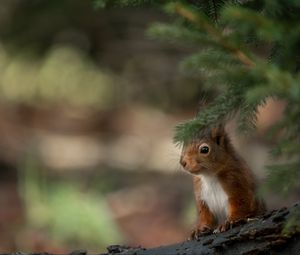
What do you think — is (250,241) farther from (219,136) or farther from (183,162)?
(219,136)

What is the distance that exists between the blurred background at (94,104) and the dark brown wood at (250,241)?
5.47 metres

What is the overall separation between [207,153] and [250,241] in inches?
36.0

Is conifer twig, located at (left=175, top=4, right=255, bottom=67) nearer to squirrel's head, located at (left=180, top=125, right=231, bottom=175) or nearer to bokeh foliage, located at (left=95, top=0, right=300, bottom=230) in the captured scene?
bokeh foliage, located at (left=95, top=0, right=300, bottom=230)

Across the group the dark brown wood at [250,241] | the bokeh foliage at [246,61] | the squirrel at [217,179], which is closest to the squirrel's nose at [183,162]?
the squirrel at [217,179]

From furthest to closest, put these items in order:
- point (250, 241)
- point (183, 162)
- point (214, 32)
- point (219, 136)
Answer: point (219, 136) < point (183, 162) < point (250, 241) < point (214, 32)

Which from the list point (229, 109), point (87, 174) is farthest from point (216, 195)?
point (87, 174)

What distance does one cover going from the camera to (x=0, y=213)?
28.3ft

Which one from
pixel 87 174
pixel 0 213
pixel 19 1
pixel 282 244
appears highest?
pixel 19 1

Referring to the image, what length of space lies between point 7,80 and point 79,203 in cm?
356

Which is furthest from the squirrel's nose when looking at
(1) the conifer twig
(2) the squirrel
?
(1) the conifer twig

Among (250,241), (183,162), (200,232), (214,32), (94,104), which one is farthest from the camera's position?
(94,104)

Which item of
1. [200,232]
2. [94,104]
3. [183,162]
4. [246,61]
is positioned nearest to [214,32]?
[246,61]

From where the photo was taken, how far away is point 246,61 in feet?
→ 8.25

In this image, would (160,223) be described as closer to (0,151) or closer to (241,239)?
(0,151)
